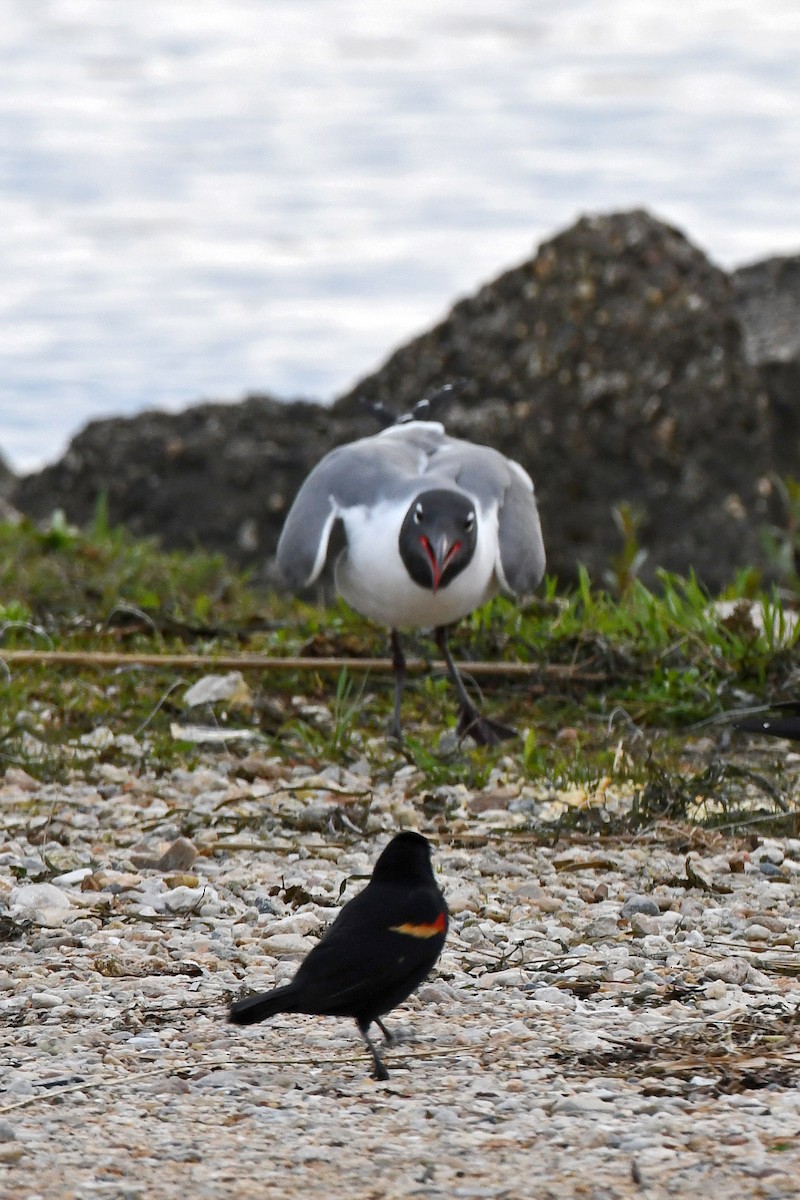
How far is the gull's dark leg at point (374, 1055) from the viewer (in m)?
3.20

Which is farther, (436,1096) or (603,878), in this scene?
(603,878)

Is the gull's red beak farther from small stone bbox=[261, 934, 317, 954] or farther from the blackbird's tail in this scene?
the blackbird's tail

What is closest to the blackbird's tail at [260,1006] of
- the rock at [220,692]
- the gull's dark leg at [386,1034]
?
the gull's dark leg at [386,1034]

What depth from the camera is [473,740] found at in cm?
626

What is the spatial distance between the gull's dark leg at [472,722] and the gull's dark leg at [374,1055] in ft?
9.41

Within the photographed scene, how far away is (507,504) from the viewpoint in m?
7.00

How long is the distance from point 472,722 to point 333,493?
1.15 meters

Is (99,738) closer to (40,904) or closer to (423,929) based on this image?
(40,904)

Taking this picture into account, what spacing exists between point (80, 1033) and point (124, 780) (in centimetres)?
227

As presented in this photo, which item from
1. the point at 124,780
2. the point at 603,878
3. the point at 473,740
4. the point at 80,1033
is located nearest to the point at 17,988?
the point at 80,1033

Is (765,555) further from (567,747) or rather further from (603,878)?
(603,878)

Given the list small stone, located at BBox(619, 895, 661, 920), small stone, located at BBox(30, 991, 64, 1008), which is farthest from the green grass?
small stone, located at BBox(30, 991, 64, 1008)

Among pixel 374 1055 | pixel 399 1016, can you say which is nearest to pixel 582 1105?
pixel 374 1055

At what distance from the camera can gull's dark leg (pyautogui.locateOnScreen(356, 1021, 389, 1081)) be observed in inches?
126
